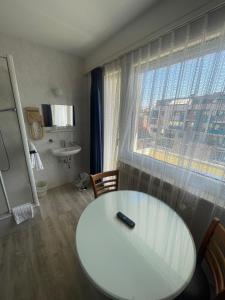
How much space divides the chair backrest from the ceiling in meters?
2.08

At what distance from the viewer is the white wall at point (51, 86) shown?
86.3 inches

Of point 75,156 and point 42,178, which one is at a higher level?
point 75,156

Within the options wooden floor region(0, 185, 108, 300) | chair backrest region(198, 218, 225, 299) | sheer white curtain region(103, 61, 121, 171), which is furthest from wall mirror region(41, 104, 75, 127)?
chair backrest region(198, 218, 225, 299)

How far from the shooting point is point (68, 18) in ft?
5.34

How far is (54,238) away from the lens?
1746 millimetres

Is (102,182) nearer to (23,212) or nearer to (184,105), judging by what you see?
(23,212)

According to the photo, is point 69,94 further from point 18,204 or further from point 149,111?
point 18,204

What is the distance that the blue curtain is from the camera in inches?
96.0

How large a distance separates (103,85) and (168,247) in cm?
240

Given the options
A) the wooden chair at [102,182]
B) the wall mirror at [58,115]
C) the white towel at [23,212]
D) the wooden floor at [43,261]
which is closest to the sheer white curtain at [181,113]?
the wooden chair at [102,182]

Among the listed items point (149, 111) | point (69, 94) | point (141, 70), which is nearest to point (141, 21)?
point (141, 70)

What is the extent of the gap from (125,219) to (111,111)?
1768 millimetres

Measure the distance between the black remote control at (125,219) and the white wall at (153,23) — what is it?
177 centimetres

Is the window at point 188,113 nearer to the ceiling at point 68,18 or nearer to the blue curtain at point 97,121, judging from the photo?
the ceiling at point 68,18
